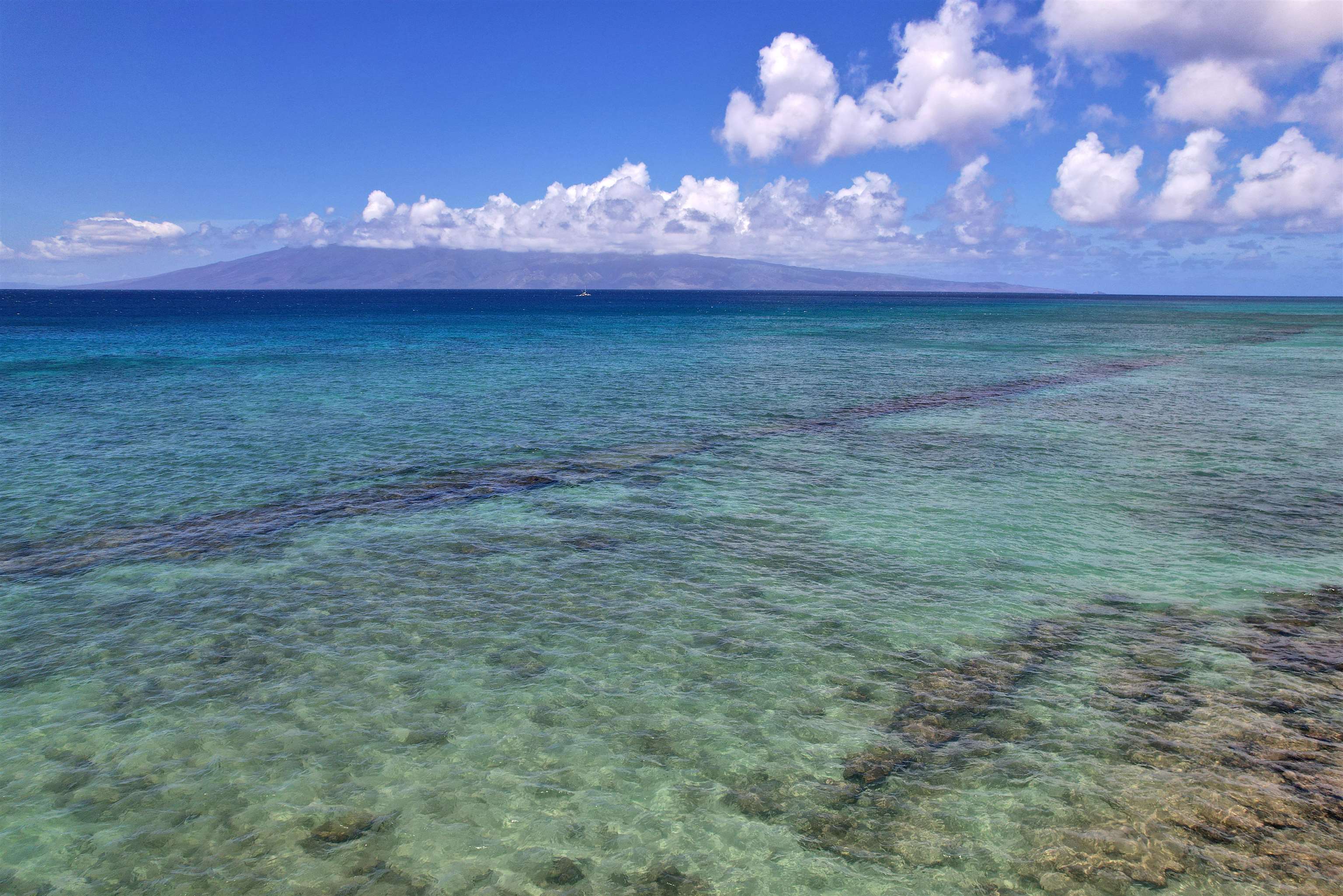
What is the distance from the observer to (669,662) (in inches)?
468

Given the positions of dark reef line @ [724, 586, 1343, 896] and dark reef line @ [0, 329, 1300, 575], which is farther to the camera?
dark reef line @ [0, 329, 1300, 575]

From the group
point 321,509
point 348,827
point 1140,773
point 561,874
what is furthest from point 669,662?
point 321,509

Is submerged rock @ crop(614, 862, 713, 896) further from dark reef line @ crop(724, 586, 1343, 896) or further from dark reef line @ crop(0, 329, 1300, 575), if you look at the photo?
dark reef line @ crop(0, 329, 1300, 575)

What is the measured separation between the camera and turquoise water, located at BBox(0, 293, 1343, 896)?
800cm

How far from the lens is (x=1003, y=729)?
9938mm

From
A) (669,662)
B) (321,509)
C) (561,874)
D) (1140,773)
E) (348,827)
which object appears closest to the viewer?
(561,874)

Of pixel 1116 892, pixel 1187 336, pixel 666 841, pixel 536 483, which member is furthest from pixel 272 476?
pixel 1187 336

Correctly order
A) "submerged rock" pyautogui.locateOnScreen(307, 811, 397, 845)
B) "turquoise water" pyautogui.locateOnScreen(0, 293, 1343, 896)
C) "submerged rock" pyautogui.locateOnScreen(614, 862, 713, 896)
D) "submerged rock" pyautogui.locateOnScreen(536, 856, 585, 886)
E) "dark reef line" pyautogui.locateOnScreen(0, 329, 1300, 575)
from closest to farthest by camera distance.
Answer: "submerged rock" pyautogui.locateOnScreen(614, 862, 713, 896) < "submerged rock" pyautogui.locateOnScreen(536, 856, 585, 886) < "turquoise water" pyautogui.locateOnScreen(0, 293, 1343, 896) < "submerged rock" pyautogui.locateOnScreen(307, 811, 397, 845) < "dark reef line" pyautogui.locateOnScreen(0, 329, 1300, 575)

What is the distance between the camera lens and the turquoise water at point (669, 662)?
7996 millimetres

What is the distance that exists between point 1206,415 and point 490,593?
112ft

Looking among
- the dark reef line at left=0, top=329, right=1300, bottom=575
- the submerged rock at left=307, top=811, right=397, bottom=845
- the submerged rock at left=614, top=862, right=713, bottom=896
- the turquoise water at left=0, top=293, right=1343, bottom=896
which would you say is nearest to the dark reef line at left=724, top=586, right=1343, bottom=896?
the turquoise water at left=0, top=293, right=1343, bottom=896

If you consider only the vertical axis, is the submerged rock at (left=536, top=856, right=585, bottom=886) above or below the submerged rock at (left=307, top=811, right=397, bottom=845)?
below

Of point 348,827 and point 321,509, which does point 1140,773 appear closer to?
point 348,827

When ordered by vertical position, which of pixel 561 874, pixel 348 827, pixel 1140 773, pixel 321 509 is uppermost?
pixel 321 509
